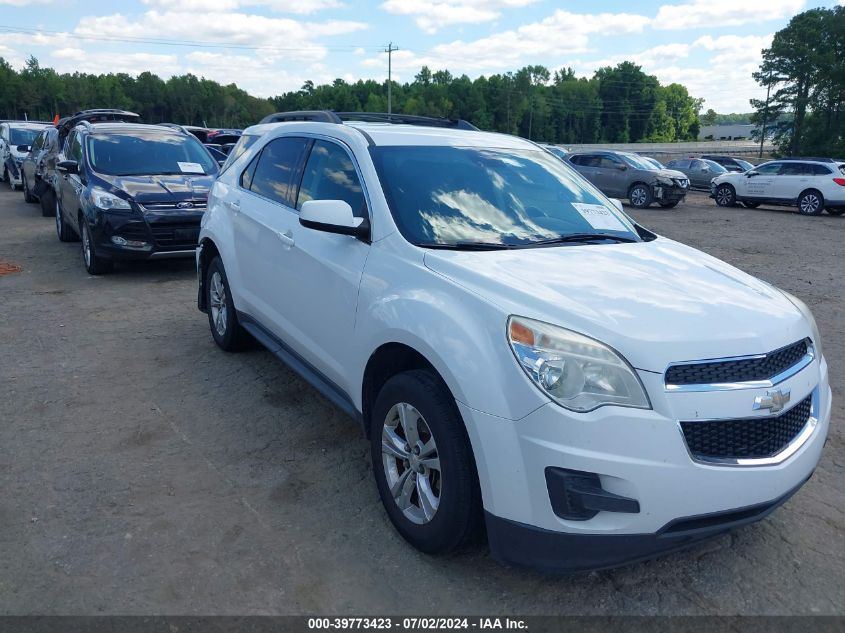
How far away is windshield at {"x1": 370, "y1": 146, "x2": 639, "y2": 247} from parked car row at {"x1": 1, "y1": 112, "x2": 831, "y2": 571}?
0.04ft

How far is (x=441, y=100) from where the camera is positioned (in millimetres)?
132625

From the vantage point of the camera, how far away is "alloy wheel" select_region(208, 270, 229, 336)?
5453mm

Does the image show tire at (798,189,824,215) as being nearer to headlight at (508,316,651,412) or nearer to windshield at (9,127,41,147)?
headlight at (508,316,651,412)

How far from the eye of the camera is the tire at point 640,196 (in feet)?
67.9

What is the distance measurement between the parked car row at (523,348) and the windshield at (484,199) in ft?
0.04

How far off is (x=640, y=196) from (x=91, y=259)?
16738 millimetres

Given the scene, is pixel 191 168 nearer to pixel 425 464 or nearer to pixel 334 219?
pixel 334 219

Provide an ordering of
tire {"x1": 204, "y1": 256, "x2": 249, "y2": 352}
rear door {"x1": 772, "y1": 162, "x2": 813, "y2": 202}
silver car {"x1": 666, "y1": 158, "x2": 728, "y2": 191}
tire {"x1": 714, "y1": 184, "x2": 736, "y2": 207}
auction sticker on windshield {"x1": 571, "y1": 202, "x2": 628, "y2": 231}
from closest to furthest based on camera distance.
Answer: auction sticker on windshield {"x1": 571, "y1": 202, "x2": 628, "y2": 231} < tire {"x1": 204, "y1": 256, "x2": 249, "y2": 352} < rear door {"x1": 772, "y1": 162, "x2": 813, "y2": 202} < tire {"x1": 714, "y1": 184, "x2": 736, "y2": 207} < silver car {"x1": 666, "y1": 158, "x2": 728, "y2": 191}

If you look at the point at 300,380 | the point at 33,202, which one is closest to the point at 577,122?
the point at 33,202

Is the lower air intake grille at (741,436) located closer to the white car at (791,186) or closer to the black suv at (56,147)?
the black suv at (56,147)

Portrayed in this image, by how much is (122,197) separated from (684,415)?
24.2ft

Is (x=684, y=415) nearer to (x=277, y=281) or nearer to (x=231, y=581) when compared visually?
(x=231, y=581)

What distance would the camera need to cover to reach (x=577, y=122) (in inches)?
5807

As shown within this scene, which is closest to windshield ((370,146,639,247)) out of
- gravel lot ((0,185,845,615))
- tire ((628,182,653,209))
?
gravel lot ((0,185,845,615))
